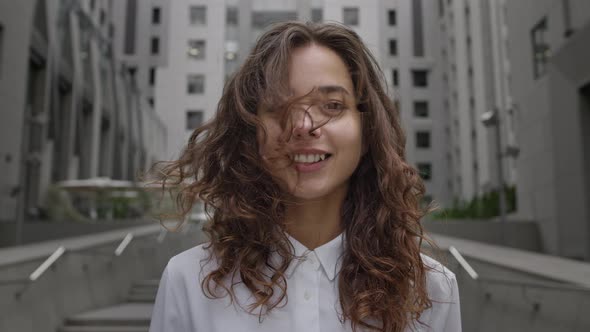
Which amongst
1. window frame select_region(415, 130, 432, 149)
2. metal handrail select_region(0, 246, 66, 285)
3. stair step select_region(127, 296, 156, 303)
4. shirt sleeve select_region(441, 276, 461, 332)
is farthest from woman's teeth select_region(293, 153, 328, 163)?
window frame select_region(415, 130, 432, 149)

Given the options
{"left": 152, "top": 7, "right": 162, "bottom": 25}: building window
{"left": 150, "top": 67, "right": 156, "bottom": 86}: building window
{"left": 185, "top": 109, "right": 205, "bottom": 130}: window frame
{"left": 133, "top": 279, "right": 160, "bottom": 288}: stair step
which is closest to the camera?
{"left": 133, "top": 279, "right": 160, "bottom": 288}: stair step

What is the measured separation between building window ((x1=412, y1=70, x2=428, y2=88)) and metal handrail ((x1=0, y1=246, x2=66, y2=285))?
22.4 feet

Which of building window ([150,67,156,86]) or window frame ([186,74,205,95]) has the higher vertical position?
building window ([150,67,156,86])

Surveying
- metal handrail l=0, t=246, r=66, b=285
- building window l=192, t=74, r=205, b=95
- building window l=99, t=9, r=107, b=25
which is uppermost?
building window l=99, t=9, r=107, b=25

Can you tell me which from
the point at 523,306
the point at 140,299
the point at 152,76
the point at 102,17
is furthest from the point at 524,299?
the point at 102,17

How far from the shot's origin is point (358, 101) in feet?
4.27

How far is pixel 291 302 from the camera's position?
4.03ft

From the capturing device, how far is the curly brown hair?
1.22 m

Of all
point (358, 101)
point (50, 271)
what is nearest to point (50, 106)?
point (50, 271)

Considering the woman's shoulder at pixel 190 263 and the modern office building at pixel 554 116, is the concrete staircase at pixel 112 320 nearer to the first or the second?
the woman's shoulder at pixel 190 263

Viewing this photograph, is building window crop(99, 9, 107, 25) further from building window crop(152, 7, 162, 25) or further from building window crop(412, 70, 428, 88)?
building window crop(412, 70, 428, 88)

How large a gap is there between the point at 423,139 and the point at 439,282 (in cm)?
927

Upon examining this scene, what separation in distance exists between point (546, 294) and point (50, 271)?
3.93 meters

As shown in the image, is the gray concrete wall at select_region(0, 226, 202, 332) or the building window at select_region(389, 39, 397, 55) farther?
the building window at select_region(389, 39, 397, 55)
